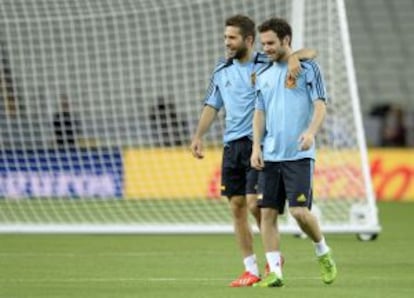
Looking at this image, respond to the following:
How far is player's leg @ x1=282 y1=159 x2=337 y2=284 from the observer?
9.78 m

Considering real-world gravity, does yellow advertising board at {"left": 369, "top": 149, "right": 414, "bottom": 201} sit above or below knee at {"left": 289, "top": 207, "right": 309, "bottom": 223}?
below

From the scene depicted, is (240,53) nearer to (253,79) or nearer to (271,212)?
(253,79)

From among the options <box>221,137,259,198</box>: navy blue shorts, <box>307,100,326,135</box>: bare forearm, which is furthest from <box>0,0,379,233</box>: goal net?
<box>307,100,326,135</box>: bare forearm

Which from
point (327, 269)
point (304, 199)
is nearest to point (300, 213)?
point (304, 199)

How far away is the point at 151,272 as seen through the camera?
36.8ft

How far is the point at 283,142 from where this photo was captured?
9875 millimetres

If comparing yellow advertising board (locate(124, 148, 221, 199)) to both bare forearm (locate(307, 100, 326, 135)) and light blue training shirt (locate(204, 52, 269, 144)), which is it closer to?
light blue training shirt (locate(204, 52, 269, 144))

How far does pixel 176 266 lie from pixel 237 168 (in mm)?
1505

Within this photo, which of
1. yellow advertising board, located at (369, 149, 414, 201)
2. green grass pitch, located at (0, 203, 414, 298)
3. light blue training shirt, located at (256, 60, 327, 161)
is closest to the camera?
green grass pitch, located at (0, 203, 414, 298)

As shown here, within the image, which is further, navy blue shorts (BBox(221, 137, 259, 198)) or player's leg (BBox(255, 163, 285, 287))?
navy blue shorts (BBox(221, 137, 259, 198))

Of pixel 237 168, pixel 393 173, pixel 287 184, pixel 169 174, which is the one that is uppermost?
pixel 287 184

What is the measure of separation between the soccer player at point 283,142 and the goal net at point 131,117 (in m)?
5.01

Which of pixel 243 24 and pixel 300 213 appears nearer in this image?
pixel 300 213

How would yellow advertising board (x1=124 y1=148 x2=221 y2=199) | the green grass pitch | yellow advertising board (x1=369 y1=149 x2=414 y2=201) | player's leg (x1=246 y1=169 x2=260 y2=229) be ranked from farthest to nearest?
yellow advertising board (x1=369 y1=149 x2=414 y2=201) → yellow advertising board (x1=124 y1=148 x2=221 y2=199) → player's leg (x1=246 y1=169 x2=260 y2=229) → the green grass pitch
